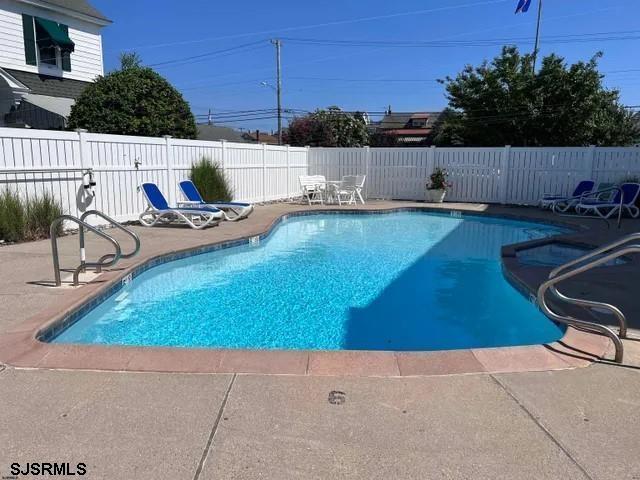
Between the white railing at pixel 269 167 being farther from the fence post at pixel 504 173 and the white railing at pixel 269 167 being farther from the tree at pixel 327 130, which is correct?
the tree at pixel 327 130

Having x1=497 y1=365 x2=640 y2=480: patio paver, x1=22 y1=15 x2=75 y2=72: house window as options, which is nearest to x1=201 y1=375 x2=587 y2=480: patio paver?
x1=497 y1=365 x2=640 y2=480: patio paver

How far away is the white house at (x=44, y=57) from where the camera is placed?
13.8 meters

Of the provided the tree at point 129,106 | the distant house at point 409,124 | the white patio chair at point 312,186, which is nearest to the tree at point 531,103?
the white patio chair at point 312,186

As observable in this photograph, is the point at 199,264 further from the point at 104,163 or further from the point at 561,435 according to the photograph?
the point at 561,435

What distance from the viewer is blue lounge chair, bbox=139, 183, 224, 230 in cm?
926

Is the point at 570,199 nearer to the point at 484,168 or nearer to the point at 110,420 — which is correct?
the point at 484,168

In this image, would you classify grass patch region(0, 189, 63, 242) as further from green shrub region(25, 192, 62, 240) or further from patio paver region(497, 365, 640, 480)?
patio paver region(497, 365, 640, 480)

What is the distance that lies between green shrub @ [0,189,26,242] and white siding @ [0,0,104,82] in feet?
31.2

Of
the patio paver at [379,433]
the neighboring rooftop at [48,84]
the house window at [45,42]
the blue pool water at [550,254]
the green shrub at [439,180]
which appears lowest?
the blue pool water at [550,254]

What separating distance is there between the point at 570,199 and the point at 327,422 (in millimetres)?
12182

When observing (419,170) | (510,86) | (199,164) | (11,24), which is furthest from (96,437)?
(510,86)

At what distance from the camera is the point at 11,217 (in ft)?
22.7

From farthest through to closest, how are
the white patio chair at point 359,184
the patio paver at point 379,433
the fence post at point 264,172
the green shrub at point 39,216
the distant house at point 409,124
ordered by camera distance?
the distant house at point 409,124
the white patio chair at point 359,184
the fence post at point 264,172
the green shrub at point 39,216
the patio paver at point 379,433

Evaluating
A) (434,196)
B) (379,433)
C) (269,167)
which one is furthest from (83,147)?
(434,196)
